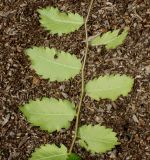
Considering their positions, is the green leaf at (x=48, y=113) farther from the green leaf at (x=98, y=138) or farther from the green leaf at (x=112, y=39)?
the green leaf at (x=112, y=39)

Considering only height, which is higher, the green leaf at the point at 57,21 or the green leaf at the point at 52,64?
the green leaf at the point at 57,21

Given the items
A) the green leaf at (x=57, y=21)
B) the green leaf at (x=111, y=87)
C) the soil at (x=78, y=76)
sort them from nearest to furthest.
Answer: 1. the green leaf at (x=111, y=87)
2. the green leaf at (x=57, y=21)
3. the soil at (x=78, y=76)

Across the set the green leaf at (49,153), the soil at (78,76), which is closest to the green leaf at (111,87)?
Result: the green leaf at (49,153)

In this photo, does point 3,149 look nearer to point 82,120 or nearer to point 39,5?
point 82,120

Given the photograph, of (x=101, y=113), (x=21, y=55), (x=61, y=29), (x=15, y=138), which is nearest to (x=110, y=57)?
(x=101, y=113)

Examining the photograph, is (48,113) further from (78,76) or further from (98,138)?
(78,76)

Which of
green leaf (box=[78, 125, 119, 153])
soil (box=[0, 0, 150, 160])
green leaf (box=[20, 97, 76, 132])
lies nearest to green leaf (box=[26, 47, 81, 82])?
green leaf (box=[20, 97, 76, 132])

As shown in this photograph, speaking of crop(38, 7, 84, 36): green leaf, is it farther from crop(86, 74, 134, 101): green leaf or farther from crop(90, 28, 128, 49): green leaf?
crop(86, 74, 134, 101): green leaf
